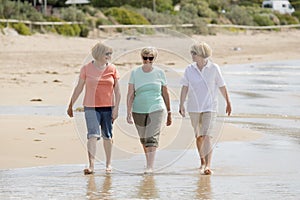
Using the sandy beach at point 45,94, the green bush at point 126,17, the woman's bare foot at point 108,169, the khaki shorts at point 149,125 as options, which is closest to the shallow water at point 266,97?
the sandy beach at point 45,94

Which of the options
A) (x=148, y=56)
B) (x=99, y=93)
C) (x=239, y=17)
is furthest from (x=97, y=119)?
(x=239, y=17)

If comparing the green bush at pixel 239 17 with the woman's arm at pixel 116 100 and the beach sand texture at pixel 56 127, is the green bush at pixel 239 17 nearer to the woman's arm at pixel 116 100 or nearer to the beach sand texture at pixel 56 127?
the beach sand texture at pixel 56 127

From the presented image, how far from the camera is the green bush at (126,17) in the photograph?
4433cm

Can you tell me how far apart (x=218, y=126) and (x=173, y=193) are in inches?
92.2

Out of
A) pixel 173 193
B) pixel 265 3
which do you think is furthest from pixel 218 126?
pixel 265 3

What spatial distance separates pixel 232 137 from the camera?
437 inches

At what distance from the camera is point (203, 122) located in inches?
342

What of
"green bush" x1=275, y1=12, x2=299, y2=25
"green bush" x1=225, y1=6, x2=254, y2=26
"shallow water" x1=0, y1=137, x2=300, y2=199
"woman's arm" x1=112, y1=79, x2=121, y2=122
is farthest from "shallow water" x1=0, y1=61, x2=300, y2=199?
"green bush" x1=275, y1=12, x2=299, y2=25

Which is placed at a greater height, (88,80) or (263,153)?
(88,80)

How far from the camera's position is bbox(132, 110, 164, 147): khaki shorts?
334 inches

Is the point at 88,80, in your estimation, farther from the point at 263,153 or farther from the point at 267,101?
the point at 267,101

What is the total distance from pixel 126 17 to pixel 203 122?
3636 cm

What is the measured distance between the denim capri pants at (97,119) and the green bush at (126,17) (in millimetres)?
35892

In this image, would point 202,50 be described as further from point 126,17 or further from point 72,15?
point 126,17
